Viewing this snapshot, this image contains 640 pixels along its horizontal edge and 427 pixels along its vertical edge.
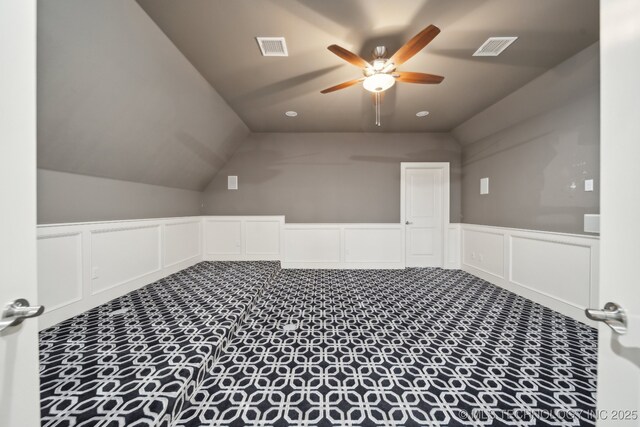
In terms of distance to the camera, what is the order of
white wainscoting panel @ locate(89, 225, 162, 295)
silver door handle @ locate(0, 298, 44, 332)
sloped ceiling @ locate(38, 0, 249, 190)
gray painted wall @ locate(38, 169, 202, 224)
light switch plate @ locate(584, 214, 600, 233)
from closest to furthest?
silver door handle @ locate(0, 298, 44, 332) → sloped ceiling @ locate(38, 0, 249, 190) → gray painted wall @ locate(38, 169, 202, 224) → light switch plate @ locate(584, 214, 600, 233) → white wainscoting panel @ locate(89, 225, 162, 295)

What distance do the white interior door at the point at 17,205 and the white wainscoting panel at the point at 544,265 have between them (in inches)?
158

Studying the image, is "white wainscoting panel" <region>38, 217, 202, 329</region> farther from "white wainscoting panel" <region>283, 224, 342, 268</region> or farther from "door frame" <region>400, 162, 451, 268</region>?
"door frame" <region>400, 162, 451, 268</region>

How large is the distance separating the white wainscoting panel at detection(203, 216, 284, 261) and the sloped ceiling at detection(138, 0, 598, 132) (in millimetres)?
2315

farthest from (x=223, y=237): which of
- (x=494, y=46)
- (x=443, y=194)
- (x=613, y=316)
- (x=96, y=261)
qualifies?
(x=613, y=316)

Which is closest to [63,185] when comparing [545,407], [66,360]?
[66,360]

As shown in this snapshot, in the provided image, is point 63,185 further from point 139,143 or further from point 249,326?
point 249,326

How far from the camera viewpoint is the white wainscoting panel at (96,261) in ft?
7.02

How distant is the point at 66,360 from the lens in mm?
1688

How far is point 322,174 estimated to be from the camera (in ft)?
16.2

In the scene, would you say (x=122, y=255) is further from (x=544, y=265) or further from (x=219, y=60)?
(x=544, y=265)

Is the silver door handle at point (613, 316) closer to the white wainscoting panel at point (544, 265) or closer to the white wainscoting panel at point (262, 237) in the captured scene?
the white wainscoting panel at point (544, 265)

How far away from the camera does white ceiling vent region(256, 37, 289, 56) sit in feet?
7.32

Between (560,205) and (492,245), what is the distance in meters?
1.23

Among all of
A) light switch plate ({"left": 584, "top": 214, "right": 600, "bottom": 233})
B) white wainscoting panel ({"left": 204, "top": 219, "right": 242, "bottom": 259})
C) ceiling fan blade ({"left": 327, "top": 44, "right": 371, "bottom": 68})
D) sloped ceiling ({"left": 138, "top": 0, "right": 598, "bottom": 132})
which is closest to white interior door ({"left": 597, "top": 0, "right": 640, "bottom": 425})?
ceiling fan blade ({"left": 327, "top": 44, "right": 371, "bottom": 68})
